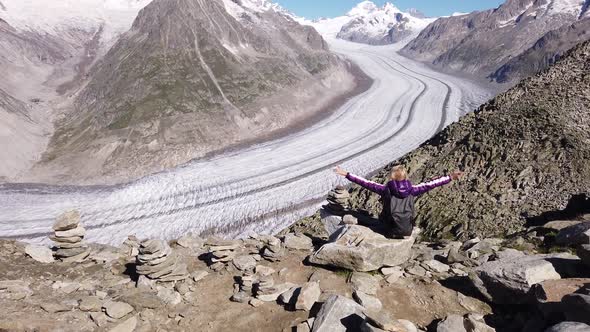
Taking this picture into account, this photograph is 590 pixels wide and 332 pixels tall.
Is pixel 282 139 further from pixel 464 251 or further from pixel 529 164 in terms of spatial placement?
pixel 464 251

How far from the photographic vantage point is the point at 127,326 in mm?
11414

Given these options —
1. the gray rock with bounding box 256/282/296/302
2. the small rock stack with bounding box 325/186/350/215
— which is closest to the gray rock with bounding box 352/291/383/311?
the gray rock with bounding box 256/282/296/302

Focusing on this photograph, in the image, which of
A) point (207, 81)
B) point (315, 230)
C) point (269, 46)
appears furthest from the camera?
point (269, 46)

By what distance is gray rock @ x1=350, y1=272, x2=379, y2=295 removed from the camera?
1233 cm

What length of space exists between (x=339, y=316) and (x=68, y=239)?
12110 millimetres

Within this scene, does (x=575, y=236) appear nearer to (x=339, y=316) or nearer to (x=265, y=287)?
(x=339, y=316)

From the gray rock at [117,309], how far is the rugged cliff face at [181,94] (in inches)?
1825

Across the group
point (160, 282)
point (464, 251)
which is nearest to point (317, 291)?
point (160, 282)

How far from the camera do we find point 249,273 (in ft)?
46.8

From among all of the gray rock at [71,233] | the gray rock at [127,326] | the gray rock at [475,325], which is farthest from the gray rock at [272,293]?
the gray rock at [71,233]

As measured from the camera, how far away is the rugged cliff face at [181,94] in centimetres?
5984

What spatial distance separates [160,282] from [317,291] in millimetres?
5758

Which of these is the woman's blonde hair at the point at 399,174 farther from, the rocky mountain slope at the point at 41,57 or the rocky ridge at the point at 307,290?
the rocky mountain slope at the point at 41,57

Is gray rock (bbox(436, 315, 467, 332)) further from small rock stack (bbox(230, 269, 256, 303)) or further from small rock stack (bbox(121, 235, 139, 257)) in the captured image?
small rock stack (bbox(121, 235, 139, 257))
